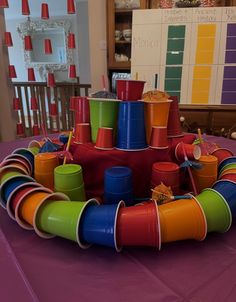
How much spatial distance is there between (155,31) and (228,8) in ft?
2.17

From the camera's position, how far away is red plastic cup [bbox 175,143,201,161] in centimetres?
78

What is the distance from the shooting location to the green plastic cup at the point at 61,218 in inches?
21.9

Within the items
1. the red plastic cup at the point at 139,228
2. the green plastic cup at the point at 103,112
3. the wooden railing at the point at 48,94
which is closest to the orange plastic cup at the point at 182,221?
the red plastic cup at the point at 139,228

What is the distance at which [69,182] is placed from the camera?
686 millimetres

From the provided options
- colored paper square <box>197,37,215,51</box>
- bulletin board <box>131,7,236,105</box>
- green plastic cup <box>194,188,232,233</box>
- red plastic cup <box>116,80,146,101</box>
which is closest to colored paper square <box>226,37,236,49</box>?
bulletin board <box>131,7,236,105</box>

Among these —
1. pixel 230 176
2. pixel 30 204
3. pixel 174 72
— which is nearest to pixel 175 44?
pixel 174 72

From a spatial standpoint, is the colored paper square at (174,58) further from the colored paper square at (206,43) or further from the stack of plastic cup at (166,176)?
the stack of plastic cup at (166,176)

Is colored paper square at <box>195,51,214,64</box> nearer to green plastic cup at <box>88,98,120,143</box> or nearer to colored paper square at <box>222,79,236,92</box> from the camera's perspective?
colored paper square at <box>222,79,236,92</box>

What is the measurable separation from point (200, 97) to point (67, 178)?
2.15 metres

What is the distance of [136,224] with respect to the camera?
0.54m

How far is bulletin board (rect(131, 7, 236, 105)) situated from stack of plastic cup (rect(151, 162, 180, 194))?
1969 millimetres

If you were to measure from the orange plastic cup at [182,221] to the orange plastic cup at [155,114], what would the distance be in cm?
29

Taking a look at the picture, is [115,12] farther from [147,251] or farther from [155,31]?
[147,251]

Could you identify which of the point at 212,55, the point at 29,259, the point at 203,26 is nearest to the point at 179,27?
the point at 203,26
